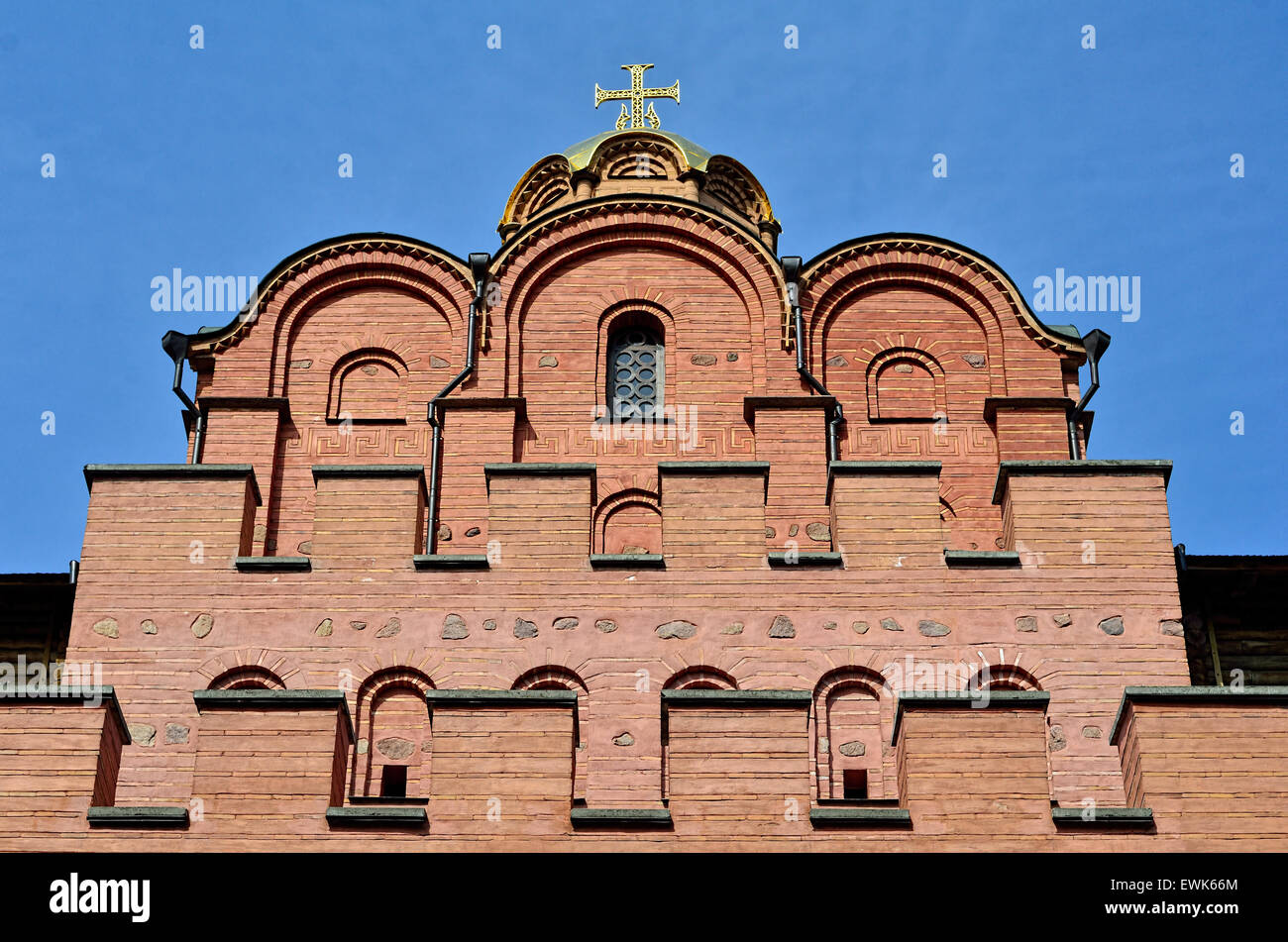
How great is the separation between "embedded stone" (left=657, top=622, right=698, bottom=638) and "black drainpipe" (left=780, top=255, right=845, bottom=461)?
4277 mm

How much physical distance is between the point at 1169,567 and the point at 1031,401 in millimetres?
4561

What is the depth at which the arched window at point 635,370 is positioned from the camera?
20562 millimetres

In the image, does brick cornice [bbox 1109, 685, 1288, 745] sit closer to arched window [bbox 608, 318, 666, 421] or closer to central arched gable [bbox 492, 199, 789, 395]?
arched window [bbox 608, 318, 666, 421]

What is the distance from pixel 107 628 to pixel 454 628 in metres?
2.36

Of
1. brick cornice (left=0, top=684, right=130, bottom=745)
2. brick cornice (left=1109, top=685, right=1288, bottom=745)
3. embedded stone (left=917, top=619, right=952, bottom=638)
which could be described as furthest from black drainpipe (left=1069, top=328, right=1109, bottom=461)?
brick cornice (left=0, top=684, right=130, bottom=745)

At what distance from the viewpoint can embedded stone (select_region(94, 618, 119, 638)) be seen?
16.0 meters

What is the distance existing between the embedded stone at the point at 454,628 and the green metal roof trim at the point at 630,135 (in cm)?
974

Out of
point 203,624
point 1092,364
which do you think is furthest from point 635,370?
point 203,624

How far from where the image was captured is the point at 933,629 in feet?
52.4

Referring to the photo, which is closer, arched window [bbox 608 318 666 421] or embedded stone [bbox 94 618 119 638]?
embedded stone [bbox 94 618 119 638]

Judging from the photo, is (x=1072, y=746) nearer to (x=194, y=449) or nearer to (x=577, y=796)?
(x=577, y=796)

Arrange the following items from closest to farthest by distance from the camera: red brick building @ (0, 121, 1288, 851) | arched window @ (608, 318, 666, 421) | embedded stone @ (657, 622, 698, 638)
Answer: red brick building @ (0, 121, 1288, 851) < embedded stone @ (657, 622, 698, 638) < arched window @ (608, 318, 666, 421)

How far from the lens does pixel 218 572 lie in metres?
16.2
